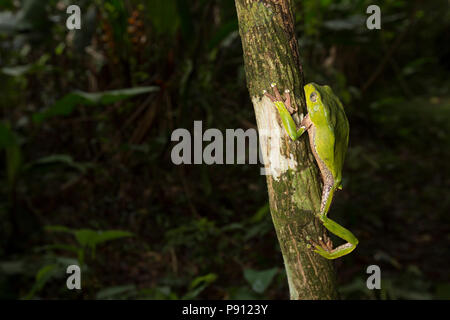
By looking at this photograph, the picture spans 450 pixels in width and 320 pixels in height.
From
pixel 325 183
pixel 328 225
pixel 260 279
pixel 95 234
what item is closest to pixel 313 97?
pixel 325 183

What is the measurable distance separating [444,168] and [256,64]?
11.6 feet

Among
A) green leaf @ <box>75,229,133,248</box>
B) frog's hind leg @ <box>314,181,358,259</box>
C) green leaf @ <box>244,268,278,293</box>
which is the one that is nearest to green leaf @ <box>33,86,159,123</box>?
green leaf @ <box>75,229,133,248</box>

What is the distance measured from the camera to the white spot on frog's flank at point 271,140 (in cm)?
90

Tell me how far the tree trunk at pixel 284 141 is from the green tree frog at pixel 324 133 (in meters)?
0.02

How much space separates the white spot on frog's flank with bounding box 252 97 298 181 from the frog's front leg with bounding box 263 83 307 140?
0.02 meters

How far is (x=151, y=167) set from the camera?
9.47ft

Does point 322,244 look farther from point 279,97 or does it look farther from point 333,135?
point 279,97

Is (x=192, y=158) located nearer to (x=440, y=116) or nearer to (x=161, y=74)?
(x=161, y=74)

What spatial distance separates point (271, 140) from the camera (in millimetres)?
924

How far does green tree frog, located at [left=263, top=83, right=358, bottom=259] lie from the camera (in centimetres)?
88

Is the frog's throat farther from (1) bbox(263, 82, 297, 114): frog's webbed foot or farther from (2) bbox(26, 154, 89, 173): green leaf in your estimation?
(2) bbox(26, 154, 89, 173): green leaf

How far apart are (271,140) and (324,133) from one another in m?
0.12

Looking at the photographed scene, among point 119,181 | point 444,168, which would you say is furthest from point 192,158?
point 444,168

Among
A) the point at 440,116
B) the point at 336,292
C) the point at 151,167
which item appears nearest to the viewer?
the point at 336,292
